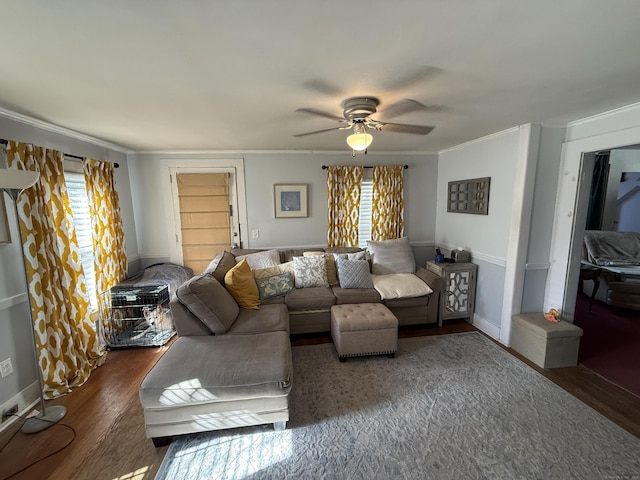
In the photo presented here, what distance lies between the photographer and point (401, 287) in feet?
10.8

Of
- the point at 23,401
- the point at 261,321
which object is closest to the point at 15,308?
the point at 23,401

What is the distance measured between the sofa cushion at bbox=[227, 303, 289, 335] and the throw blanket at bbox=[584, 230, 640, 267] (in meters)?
4.66

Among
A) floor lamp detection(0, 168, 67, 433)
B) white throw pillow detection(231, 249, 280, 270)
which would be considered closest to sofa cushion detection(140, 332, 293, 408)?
floor lamp detection(0, 168, 67, 433)

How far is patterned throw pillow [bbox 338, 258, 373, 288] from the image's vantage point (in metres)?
3.37

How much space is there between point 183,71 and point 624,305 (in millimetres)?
5551

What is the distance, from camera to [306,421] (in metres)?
2.00

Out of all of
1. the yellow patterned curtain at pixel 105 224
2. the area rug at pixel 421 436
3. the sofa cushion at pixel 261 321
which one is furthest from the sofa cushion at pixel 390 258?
the yellow patterned curtain at pixel 105 224

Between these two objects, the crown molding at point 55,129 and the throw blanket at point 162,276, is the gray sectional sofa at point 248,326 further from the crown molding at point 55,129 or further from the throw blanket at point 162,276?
the crown molding at point 55,129

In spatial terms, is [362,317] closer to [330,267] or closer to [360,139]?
[330,267]

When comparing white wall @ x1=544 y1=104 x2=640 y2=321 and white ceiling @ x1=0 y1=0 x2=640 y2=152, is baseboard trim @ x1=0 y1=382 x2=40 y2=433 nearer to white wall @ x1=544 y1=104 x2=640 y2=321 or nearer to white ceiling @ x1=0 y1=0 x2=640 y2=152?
white ceiling @ x1=0 y1=0 x2=640 y2=152

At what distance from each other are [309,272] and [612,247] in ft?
15.4

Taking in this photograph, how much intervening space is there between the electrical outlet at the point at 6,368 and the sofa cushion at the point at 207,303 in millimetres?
1245

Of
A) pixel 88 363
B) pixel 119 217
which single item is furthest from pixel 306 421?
pixel 119 217

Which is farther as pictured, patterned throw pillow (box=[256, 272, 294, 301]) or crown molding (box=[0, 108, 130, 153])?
patterned throw pillow (box=[256, 272, 294, 301])
